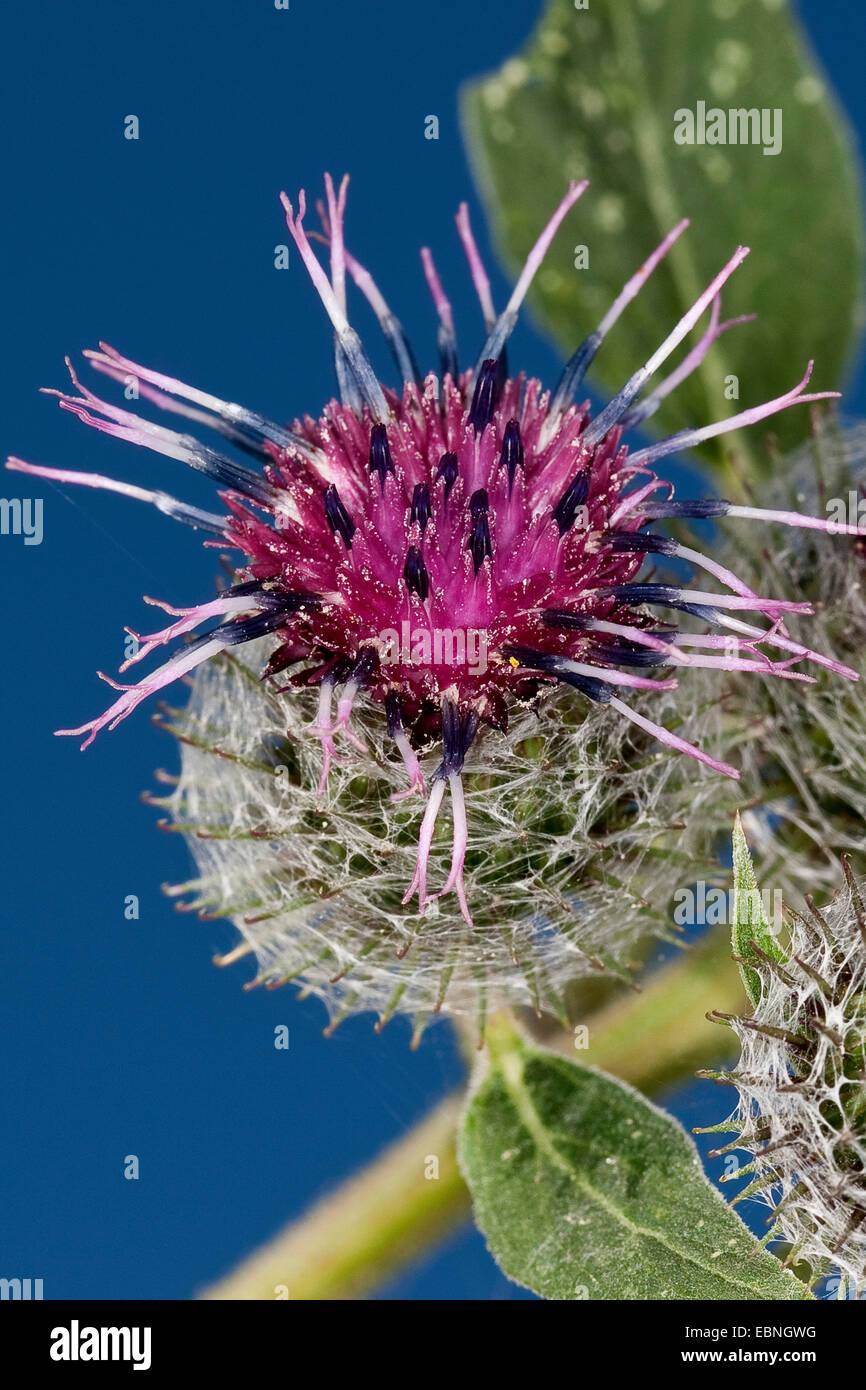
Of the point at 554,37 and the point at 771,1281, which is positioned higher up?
the point at 554,37

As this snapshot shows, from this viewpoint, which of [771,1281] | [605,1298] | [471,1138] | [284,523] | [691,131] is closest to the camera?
[771,1281]

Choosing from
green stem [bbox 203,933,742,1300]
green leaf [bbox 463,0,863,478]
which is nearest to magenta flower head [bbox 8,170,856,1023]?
green stem [bbox 203,933,742,1300]

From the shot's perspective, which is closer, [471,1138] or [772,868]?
[471,1138]

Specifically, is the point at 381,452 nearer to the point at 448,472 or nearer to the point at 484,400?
the point at 448,472

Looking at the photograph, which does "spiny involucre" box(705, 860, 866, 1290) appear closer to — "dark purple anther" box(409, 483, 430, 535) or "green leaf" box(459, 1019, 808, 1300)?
"green leaf" box(459, 1019, 808, 1300)

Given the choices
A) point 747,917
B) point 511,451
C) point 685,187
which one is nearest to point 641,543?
point 511,451

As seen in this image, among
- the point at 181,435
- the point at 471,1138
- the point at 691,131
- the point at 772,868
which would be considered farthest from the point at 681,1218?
the point at 691,131

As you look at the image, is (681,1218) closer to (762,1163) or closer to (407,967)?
(762,1163)

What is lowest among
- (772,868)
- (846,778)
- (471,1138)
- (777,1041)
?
(471,1138)

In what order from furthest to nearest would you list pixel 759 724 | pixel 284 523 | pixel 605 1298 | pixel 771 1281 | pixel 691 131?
pixel 691 131, pixel 759 724, pixel 284 523, pixel 605 1298, pixel 771 1281
